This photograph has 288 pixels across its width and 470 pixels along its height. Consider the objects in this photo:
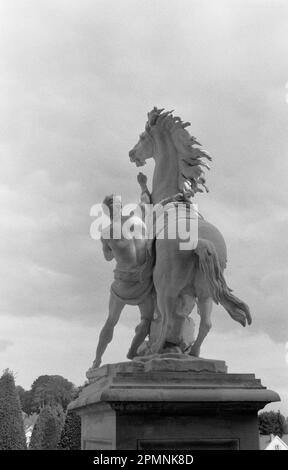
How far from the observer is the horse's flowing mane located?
29.7 feet

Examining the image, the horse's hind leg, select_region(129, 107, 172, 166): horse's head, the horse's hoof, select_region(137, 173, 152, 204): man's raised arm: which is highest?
select_region(129, 107, 172, 166): horse's head

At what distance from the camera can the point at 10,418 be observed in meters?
31.7

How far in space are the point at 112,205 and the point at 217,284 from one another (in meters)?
1.76

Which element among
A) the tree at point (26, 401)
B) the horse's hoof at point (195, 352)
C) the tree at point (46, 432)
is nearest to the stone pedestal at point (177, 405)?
the horse's hoof at point (195, 352)

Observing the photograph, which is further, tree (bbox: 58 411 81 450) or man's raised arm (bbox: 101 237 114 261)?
tree (bbox: 58 411 81 450)

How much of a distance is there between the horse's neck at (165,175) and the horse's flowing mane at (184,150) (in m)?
0.08

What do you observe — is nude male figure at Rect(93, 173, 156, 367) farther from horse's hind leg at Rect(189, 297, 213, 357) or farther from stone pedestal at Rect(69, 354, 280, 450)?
stone pedestal at Rect(69, 354, 280, 450)

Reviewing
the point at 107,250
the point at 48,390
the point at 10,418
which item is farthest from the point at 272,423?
the point at 107,250

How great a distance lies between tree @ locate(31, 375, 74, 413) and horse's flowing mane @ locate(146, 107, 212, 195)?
7102cm

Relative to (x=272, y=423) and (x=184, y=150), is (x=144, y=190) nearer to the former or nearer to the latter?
(x=184, y=150)

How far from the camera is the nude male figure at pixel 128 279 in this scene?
791 cm

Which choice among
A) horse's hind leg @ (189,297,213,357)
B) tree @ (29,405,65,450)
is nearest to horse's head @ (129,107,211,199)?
horse's hind leg @ (189,297,213,357)

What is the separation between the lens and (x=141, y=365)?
736 centimetres
